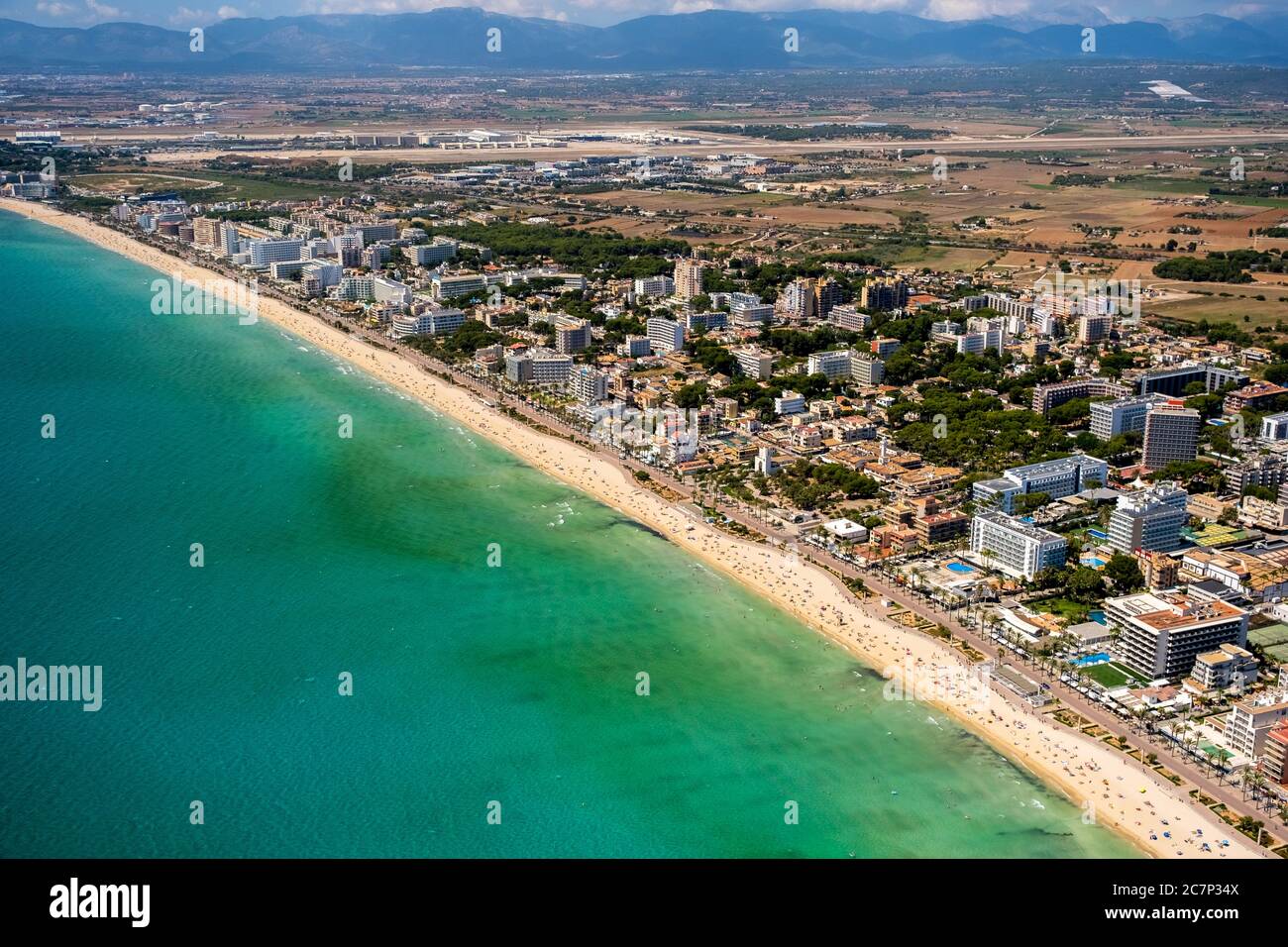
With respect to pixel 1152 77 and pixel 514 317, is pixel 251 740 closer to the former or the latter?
pixel 514 317

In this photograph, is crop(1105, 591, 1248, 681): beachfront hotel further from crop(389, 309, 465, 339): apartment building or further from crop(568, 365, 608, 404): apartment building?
crop(389, 309, 465, 339): apartment building

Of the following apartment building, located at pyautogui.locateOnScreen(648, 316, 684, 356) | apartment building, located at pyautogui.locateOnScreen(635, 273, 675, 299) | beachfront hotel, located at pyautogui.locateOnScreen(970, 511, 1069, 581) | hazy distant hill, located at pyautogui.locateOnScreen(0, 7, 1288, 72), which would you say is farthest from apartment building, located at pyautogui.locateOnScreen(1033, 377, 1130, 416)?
hazy distant hill, located at pyautogui.locateOnScreen(0, 7, 1288, 72)

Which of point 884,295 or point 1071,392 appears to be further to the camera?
point 884,295

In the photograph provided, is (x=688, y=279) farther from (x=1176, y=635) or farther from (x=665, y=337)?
(x=1176, y=635)

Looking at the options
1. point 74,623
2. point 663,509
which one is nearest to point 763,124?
point 663,509

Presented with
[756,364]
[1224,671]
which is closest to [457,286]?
[756,364]

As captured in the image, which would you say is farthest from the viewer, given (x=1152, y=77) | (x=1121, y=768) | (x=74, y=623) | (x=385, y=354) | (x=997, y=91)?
(x=1152, y=77)

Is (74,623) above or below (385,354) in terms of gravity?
below
